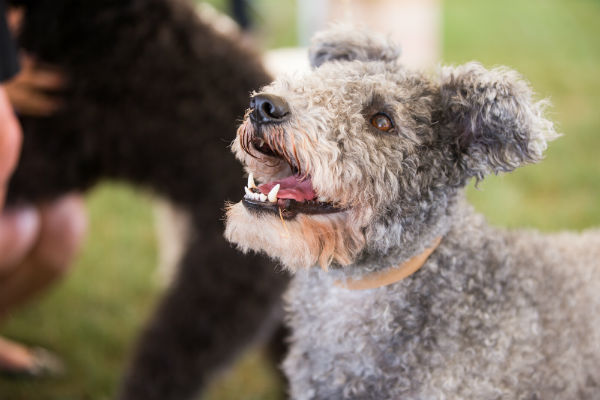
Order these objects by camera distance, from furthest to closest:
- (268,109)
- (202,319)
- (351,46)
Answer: (202,319) < (351,46) < (268,109)

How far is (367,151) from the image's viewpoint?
4.70 feet

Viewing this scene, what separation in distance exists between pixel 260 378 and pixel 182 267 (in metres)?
0.99

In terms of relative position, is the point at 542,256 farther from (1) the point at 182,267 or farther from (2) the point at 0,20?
(2) the point at 0,20

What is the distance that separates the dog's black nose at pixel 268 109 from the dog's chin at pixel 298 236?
224mm

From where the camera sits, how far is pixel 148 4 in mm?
2514

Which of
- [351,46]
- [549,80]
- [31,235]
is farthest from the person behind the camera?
[549,80]

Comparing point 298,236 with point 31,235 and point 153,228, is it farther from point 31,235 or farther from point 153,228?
point 153,228

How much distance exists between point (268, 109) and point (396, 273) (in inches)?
22.4

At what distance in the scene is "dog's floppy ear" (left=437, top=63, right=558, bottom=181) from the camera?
1380 millimetres

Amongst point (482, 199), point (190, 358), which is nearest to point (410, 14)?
point (482, 199)

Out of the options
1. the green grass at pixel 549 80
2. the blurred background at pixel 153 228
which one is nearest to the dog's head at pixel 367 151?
the blurred background at pixel 153 228

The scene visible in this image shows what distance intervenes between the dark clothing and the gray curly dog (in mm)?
1176

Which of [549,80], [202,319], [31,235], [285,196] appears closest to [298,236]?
[285,196]

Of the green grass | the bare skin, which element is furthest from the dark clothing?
the green grass
